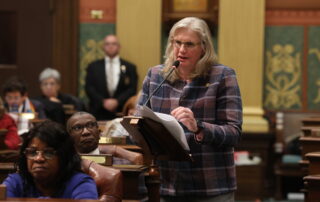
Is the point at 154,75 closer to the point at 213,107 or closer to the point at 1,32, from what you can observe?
the point at 213,107

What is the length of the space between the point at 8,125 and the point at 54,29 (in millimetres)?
3282

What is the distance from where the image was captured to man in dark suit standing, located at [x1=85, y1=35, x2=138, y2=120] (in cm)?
984

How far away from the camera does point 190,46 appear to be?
13.6 feet

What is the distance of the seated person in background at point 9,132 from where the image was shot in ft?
23.9

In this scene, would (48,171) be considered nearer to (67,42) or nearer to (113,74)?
(113,74)

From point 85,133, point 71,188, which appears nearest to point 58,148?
point 71,188

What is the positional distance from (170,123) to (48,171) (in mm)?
579

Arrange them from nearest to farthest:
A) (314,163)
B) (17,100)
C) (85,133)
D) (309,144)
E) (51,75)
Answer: (85,133) → (314,163) → (309,144) → (17,100) → (51,75)

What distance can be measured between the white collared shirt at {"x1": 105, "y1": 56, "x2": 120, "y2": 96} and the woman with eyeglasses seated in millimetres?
6218

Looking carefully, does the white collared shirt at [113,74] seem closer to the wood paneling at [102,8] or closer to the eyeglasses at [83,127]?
the wood paneling at [102,8]

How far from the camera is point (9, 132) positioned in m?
7.45

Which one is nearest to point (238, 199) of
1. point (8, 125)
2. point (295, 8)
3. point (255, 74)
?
point (255, 74)

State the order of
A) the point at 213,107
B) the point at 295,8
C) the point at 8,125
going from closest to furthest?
the point at 213,107 < the point at 8,125 < the point at 295,8

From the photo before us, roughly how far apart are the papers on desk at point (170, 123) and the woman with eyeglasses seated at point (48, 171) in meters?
0.37
